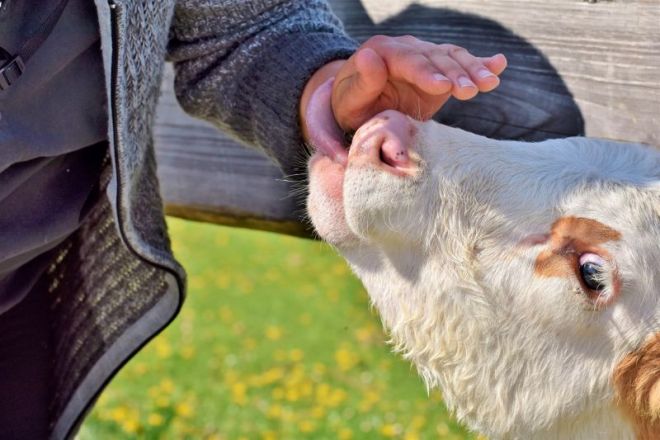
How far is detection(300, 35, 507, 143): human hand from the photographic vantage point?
5.60 ft

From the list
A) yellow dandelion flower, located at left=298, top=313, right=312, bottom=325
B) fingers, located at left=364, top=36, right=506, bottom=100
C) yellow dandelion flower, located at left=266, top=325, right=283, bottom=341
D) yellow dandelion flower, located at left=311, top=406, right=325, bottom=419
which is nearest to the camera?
fingers, located at left=364, top=36, right=506, bottom=100

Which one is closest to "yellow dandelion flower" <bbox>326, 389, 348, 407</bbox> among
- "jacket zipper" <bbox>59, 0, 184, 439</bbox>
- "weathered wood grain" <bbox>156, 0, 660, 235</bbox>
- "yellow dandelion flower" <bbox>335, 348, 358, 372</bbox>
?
"yellow dandelion flower" <bbox>335, 348, 358, 372</bbox>

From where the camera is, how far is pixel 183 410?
4539 millimetres

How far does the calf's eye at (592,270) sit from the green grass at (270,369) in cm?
259

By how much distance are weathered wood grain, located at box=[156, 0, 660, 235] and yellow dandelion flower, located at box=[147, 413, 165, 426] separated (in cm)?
212

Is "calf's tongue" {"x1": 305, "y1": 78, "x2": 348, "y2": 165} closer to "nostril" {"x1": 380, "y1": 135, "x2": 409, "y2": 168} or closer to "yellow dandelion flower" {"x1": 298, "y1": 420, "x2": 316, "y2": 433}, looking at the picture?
"nostril" {"x1": 380, "y1": 135, "x2": 409, "y2": 168}

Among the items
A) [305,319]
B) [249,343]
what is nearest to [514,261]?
[249,343]

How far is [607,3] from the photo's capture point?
190 cm

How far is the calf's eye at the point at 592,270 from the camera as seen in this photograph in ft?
5.21

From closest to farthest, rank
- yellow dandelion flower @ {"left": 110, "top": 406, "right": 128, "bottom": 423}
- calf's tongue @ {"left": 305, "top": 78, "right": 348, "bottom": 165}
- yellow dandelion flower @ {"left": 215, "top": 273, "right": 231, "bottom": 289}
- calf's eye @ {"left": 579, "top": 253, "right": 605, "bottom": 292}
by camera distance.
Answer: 1. calf's eye @ {"left": 579, "top": 253, "right": 605, "bottom": 292}
2. calf's tongue @ {"left": 305, "top": 78, "right": 348, "bottom": 165}
3. yellow dandelion flower @ {"left": 110, "top": 406, "right": 128, "bottom": 423}
4. yellow dandelion flower @ {"left": 215, "top": 273, "right": 231, "bottom": 289}

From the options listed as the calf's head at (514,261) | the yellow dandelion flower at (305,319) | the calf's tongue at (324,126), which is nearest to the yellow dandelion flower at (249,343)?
the yellow dandelion flower at (305,319)

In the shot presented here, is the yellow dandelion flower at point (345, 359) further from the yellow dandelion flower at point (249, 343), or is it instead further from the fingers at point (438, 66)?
the fingers at point (438, 66)

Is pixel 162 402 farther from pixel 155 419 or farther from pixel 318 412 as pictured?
pixel 318 412

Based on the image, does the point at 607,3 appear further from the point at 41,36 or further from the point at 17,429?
the point at 17,429
